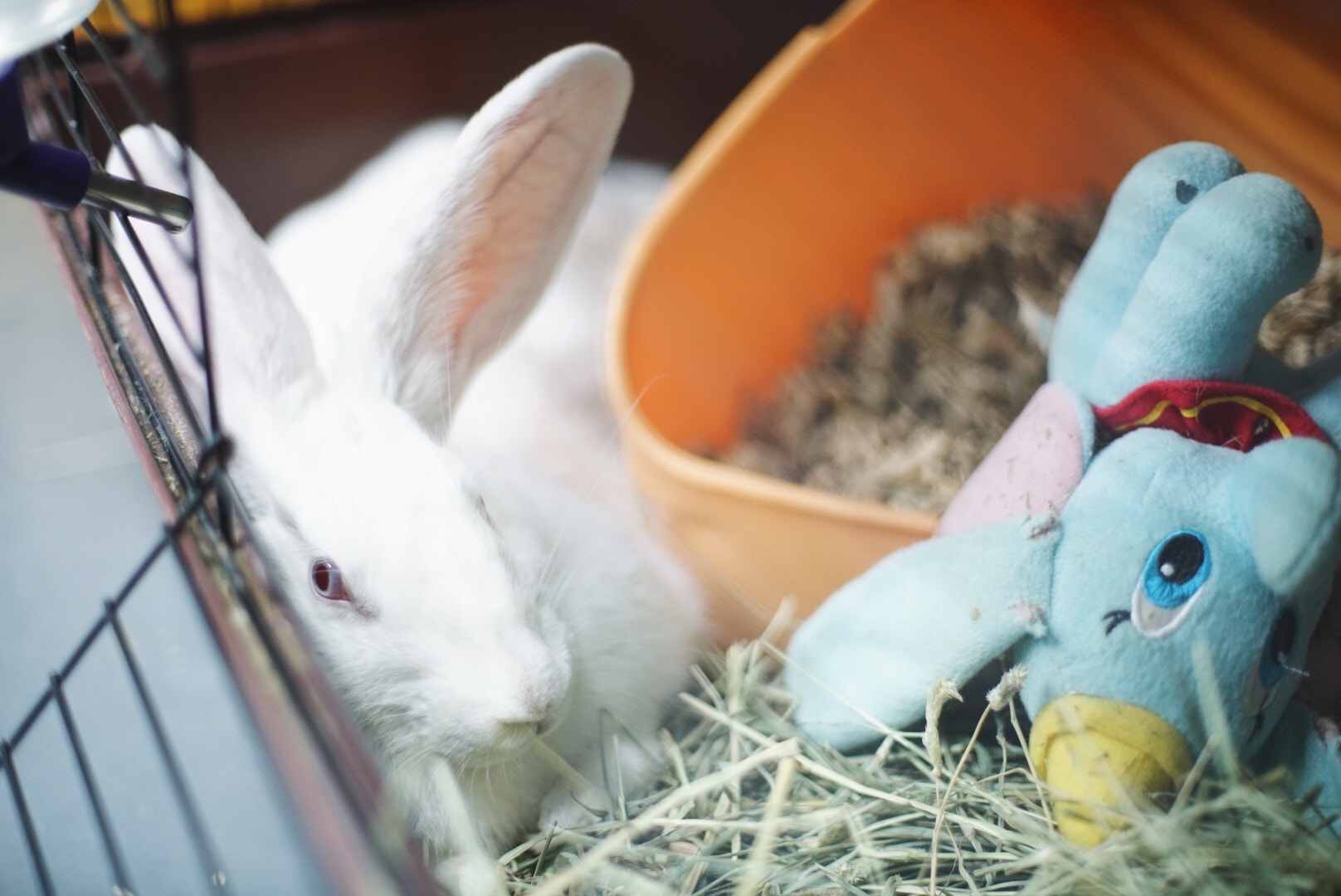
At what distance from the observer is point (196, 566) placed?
0.62m

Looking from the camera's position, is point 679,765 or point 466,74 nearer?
point 679,765

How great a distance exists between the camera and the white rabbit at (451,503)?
2.27ft

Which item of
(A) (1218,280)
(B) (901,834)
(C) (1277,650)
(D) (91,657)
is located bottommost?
(B) (901,834)

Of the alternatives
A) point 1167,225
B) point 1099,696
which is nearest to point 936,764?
point 1099,696

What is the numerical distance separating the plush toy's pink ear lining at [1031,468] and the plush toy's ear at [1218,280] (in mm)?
37

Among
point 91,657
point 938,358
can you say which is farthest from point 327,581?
point 938,358

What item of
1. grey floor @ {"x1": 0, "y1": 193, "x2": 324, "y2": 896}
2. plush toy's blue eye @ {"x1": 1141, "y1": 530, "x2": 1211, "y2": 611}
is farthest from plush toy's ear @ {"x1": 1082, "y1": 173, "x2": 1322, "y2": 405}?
grey floor @ {"x1": 0, "y1": 193, "x2": 324, "y2": 896}

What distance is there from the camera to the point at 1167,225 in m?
0.60

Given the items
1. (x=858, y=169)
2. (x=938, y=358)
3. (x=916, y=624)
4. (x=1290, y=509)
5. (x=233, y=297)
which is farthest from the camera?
(x=858, y=169)

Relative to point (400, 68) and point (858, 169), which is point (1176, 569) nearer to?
point (858, 169)

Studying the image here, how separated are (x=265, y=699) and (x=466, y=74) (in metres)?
0.75

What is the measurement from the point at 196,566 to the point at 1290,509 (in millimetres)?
643

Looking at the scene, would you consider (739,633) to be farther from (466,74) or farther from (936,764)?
(466,74)

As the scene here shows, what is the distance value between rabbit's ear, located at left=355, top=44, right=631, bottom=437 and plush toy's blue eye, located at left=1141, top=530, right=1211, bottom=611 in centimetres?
53
